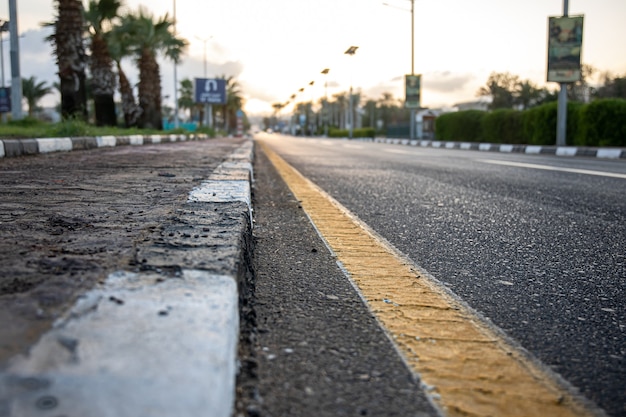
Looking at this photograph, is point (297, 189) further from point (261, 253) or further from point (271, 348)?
point (271, 348)

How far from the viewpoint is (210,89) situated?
1964 inches

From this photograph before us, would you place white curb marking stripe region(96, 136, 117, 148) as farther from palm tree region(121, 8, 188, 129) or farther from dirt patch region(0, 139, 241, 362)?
palm tree region(121, 8, 188, 129)

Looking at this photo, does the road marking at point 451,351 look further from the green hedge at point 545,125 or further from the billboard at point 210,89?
the billboard at point 210,89

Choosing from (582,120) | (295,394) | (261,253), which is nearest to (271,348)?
(295,394)

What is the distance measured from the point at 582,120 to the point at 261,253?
18.2 m

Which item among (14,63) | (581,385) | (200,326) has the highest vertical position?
(14,63)

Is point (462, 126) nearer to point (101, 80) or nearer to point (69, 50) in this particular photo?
point (101, 80)

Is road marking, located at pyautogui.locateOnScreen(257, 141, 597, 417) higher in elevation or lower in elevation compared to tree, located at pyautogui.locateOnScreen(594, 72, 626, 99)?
lower

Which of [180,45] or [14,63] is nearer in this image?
[14,63]

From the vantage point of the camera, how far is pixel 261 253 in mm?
2510

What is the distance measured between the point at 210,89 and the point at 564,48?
3673 cm

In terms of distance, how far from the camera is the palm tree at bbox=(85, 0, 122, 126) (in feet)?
81.6

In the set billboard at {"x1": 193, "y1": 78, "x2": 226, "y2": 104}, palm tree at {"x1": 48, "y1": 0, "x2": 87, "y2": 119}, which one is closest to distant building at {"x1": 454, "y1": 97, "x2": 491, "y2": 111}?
billboard at {"x1": 193, "y1": 78, "x2": 226, "y2": 104}

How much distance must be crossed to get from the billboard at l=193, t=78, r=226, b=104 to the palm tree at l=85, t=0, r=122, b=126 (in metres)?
23.4
